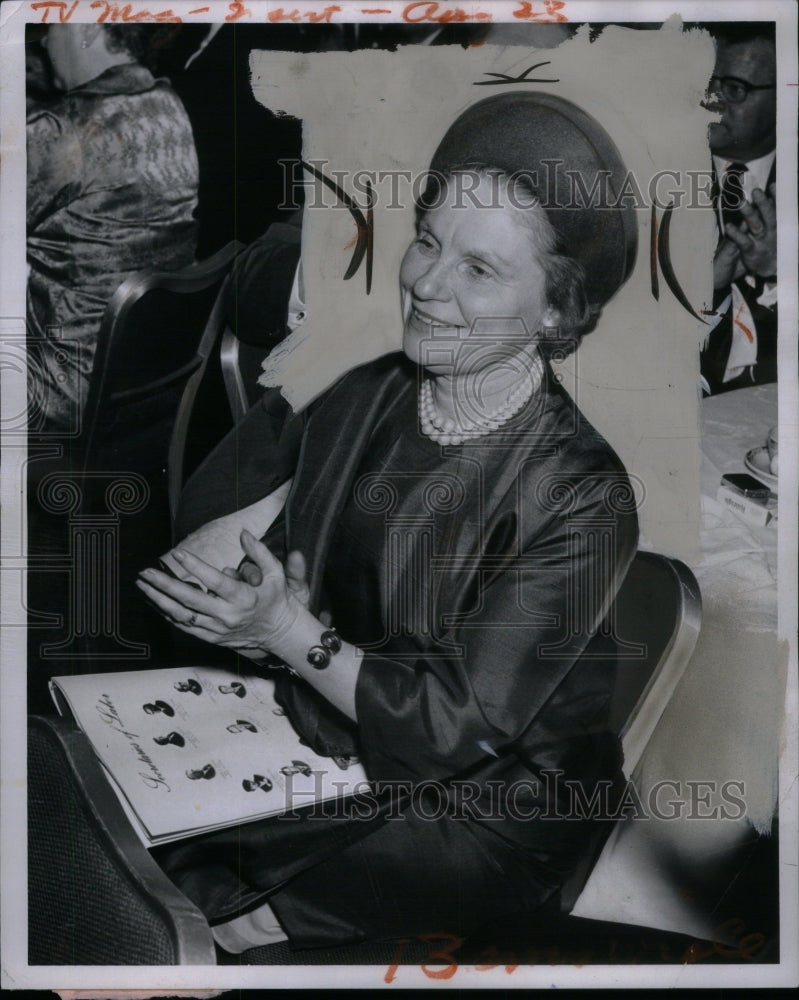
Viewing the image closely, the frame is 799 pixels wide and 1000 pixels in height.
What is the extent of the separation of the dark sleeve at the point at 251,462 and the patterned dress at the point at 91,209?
31cm

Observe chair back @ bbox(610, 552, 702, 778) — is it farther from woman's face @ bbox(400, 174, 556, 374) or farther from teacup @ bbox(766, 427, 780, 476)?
woman's face @ bbox(400, 174, 556, 374)

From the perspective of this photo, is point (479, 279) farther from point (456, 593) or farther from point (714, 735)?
point (714, 735)

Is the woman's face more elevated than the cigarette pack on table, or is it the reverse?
the woman's face

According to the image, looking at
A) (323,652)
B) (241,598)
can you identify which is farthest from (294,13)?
(323,652)

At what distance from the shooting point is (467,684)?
6.22 ft

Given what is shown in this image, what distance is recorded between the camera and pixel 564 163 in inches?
75.9

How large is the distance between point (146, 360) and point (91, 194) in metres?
0.36

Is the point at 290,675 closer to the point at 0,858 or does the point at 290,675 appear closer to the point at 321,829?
the point at 321,829

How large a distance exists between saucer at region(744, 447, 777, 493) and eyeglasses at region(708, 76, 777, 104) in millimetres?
711

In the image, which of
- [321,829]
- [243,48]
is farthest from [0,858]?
[243,48]

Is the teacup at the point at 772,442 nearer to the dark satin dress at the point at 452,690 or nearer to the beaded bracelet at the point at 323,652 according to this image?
the dark satin dress at the point at 452,690

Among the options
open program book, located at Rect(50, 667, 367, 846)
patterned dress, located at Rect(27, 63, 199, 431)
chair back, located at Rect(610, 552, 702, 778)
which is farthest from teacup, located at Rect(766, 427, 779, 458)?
patterned dress, located at Rect(27, 63, 199, 431)

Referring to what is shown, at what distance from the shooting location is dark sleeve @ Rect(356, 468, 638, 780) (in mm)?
1895

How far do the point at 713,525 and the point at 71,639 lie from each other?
132 centimetres
